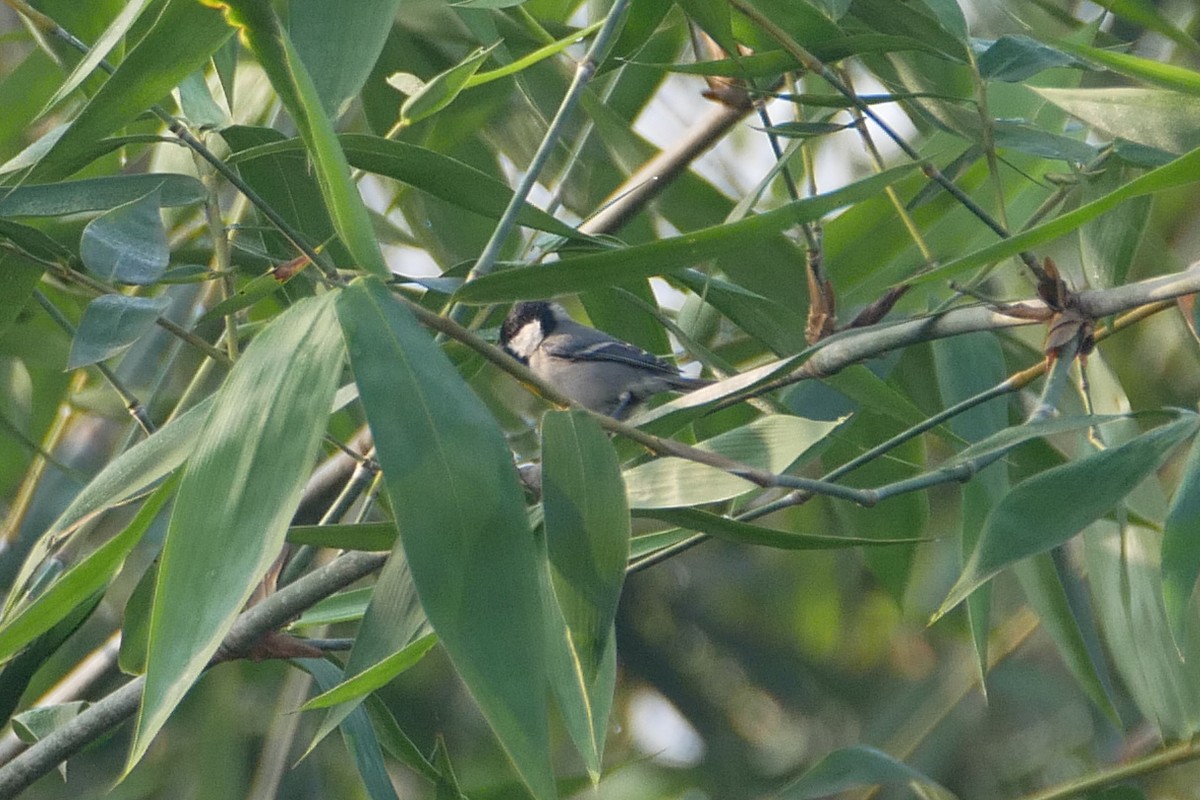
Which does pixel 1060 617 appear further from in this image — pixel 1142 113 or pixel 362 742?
pixel 362 742

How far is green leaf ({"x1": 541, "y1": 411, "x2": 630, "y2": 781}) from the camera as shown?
854mm

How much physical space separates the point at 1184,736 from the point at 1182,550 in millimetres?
461

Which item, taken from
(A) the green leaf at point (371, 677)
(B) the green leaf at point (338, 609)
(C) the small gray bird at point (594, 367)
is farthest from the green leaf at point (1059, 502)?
(C) the small gray bird at point (594, 367)

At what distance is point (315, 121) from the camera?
0.80 m

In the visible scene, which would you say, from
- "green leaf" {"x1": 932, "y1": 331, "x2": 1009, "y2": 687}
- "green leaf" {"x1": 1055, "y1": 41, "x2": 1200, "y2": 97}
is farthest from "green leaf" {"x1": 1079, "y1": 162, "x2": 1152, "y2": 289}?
"green leaf" {"x1": 1055, "y1": 41, "x2": 1200, "y2": 97}

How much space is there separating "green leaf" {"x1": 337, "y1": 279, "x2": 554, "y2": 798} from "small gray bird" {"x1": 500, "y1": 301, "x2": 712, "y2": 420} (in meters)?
1.32

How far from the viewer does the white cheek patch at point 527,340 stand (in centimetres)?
282

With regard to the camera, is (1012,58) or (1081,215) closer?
(1081,215)

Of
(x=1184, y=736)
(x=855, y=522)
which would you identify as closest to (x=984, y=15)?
(x=855, y=522)

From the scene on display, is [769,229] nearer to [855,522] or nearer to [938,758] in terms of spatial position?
[855,522]

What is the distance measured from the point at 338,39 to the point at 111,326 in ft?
0.94

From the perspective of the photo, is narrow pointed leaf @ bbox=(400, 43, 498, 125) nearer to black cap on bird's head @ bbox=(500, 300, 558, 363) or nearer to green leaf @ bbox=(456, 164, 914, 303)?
green leaf @ bbox=(456, 164, 914, 303)

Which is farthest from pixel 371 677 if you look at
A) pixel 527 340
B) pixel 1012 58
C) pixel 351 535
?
pixel 527 340

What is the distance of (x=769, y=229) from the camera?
3.29ft
